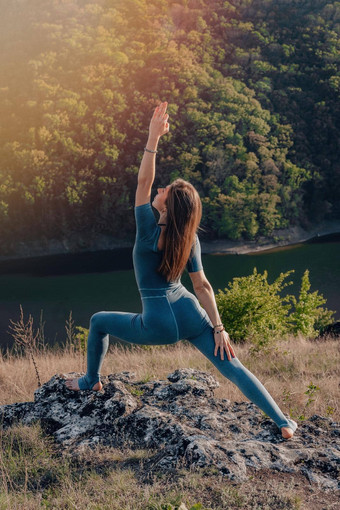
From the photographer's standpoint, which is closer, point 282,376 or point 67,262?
point 282,376

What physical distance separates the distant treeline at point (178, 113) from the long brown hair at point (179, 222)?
130 ft

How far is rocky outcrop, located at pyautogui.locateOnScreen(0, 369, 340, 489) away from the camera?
2344 millimetres

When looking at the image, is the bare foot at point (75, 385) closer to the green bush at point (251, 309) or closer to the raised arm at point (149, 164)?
the raised arm at point (149, 164)

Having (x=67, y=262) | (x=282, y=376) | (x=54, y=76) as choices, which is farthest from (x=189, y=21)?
(x=282, y=376)

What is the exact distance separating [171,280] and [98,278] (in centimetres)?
3340

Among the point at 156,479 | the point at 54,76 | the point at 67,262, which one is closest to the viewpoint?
the point at 156,479

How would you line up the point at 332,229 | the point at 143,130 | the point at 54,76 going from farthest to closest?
the point at 54,76, the point at 143,130, the point at 332,229

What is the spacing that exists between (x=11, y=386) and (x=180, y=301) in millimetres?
2597

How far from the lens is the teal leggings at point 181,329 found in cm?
251

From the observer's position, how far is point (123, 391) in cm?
314

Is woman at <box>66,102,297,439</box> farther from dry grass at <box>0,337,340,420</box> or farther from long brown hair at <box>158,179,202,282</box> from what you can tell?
dry grass at <box>0,337,340,420</box>

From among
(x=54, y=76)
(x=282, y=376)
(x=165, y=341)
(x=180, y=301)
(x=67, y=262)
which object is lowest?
(x=67, y=262)

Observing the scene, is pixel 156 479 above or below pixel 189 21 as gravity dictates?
below

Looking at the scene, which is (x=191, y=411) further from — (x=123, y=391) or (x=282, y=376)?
(x=282, y=376)
